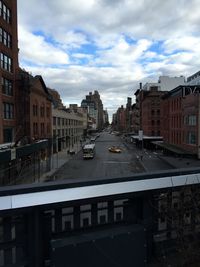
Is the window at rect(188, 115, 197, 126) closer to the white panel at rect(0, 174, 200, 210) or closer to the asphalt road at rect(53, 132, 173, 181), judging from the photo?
the asphalt road at rect(53, 132, 173, 181)

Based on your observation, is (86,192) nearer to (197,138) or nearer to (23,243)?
(23,243)

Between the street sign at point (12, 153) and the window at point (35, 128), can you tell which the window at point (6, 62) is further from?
the window at point (35, 128)

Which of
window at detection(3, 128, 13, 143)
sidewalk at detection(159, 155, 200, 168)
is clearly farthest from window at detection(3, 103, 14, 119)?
sidewalk at detection(159, 155, 200, 168)

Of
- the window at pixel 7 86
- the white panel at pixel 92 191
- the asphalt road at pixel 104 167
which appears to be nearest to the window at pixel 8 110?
the window at pixel 7 86

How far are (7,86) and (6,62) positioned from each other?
2.88 metres

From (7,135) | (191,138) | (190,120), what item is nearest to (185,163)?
(191,138)

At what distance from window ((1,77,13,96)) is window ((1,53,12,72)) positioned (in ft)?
4.85

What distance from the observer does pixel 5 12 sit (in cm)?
3972

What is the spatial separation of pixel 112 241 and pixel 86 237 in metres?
0.50

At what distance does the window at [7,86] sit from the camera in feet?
127

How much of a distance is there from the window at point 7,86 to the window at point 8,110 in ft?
4.80

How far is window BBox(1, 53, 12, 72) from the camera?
37969 mm

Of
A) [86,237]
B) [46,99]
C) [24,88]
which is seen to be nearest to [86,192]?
[86,237]

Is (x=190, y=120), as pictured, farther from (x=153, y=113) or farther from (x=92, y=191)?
(x=92, y=191)
